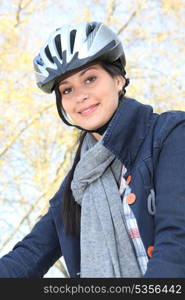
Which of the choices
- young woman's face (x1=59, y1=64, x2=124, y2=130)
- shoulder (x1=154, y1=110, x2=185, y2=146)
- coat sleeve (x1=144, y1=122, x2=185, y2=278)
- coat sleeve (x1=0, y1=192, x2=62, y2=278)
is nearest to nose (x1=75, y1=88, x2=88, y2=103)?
young woman's face (x1=59, y1=64, x2=124, y2=130)

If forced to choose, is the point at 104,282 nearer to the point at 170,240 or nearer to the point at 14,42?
the point at 170,240

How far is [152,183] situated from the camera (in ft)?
6.89

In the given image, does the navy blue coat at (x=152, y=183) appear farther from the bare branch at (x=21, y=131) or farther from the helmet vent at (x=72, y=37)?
the bare branch at (x=21, y=131)

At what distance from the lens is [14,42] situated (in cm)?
956

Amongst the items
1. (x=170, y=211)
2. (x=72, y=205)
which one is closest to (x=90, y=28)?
(x=72, y=205)

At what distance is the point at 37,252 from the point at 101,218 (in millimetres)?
586

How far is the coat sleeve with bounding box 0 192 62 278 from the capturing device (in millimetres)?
2645

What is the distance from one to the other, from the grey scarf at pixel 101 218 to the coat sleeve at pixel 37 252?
305 mm

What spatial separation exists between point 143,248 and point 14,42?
8002 millimetres

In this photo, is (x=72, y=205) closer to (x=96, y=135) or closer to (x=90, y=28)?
(x=96, y=135)

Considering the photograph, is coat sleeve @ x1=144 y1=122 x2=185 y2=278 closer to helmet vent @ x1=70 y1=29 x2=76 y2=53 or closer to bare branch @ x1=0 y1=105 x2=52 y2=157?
helmet vent @ x1=70 y1=29 x2=76 y2=53

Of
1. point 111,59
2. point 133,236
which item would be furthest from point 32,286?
point 111,59

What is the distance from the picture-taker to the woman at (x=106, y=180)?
2.00 m

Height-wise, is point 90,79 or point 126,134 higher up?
point 90,79
